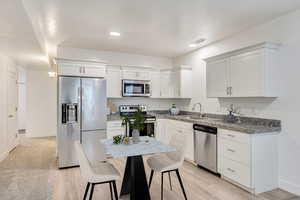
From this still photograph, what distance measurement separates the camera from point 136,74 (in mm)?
4949

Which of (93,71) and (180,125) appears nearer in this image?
(93,71)

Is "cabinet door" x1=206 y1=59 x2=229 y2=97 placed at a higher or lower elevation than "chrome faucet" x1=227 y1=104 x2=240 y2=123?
higher

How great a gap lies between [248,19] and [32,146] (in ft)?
20.2

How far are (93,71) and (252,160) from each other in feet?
11.2

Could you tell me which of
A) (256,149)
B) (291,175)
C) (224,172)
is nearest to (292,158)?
(291,175)

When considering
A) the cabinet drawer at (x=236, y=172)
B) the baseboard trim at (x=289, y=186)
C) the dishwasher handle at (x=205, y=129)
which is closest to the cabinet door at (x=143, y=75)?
the dishwasher handle at (x=205, y=129)

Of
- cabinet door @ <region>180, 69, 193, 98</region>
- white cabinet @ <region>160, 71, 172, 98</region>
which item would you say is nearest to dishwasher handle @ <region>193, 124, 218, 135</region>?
cabinet door @ <region>180, 69, 193, 98</region>

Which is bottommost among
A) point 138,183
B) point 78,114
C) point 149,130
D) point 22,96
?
point 138,183

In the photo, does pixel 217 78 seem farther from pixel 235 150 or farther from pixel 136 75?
pixel 136 75

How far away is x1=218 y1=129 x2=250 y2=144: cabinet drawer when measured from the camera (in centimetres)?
274

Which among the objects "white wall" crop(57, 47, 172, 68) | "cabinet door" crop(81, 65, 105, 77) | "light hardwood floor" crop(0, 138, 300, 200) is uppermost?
"white wall" crop(57, 47, 172, 68)

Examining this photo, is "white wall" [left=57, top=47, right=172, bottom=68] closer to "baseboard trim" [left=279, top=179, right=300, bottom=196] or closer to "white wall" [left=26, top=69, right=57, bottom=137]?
"white wall" [left=26, top=69, right=57, bottom=137]

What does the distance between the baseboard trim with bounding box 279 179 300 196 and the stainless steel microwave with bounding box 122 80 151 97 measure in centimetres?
332

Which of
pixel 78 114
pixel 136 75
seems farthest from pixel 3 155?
pixel 136 75
